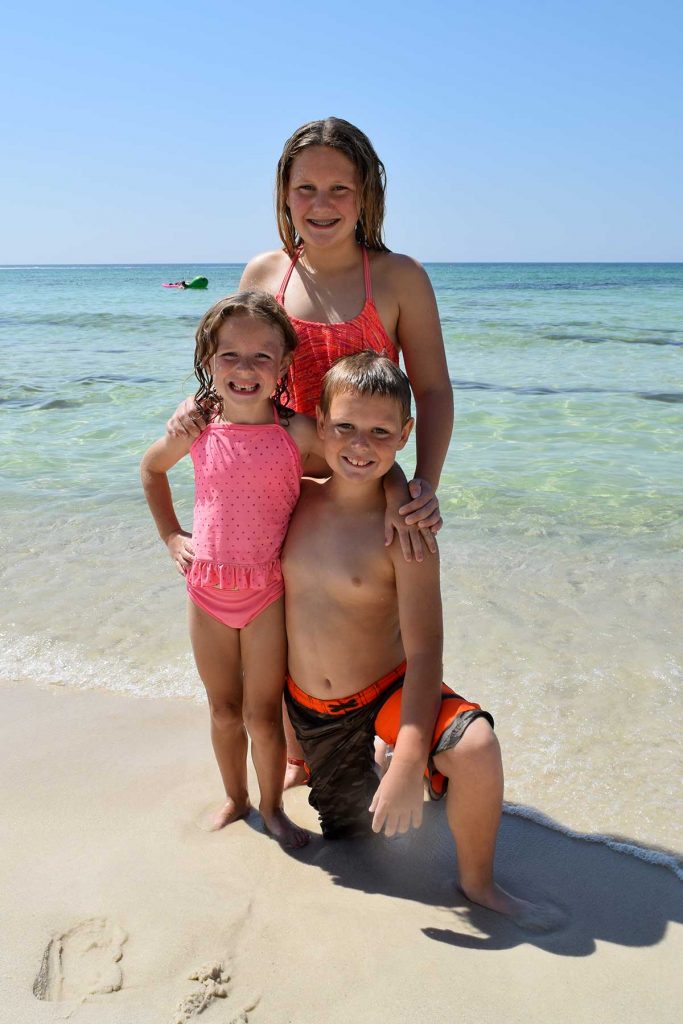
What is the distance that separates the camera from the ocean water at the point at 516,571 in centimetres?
296

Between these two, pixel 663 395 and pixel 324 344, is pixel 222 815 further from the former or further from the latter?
pixel 663 395

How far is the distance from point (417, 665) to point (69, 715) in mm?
1444

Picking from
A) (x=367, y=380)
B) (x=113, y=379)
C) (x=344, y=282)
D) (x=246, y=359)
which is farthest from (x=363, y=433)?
(x=113, y=379)

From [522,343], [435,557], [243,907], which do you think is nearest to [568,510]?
[435,557]

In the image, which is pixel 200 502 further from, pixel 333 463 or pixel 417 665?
pixel 417 665

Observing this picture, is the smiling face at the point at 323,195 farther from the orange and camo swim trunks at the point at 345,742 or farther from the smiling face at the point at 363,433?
the orange and camo swim trunks at the point at 345,742

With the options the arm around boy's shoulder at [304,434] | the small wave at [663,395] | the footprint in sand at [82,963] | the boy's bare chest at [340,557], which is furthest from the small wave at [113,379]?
the footprint in sand at [82,963]

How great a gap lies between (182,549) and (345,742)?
2.24 ft

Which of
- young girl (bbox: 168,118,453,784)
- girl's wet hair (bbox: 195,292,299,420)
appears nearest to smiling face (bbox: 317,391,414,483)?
young girl (bbox: 168,118,453,784)

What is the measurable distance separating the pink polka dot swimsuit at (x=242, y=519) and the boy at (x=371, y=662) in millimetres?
68

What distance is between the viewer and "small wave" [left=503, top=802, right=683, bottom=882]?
7.80 ft

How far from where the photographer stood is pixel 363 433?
2.25 meters

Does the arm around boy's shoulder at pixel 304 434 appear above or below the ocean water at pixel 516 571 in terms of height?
above

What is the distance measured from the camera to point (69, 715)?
3.09 metres
